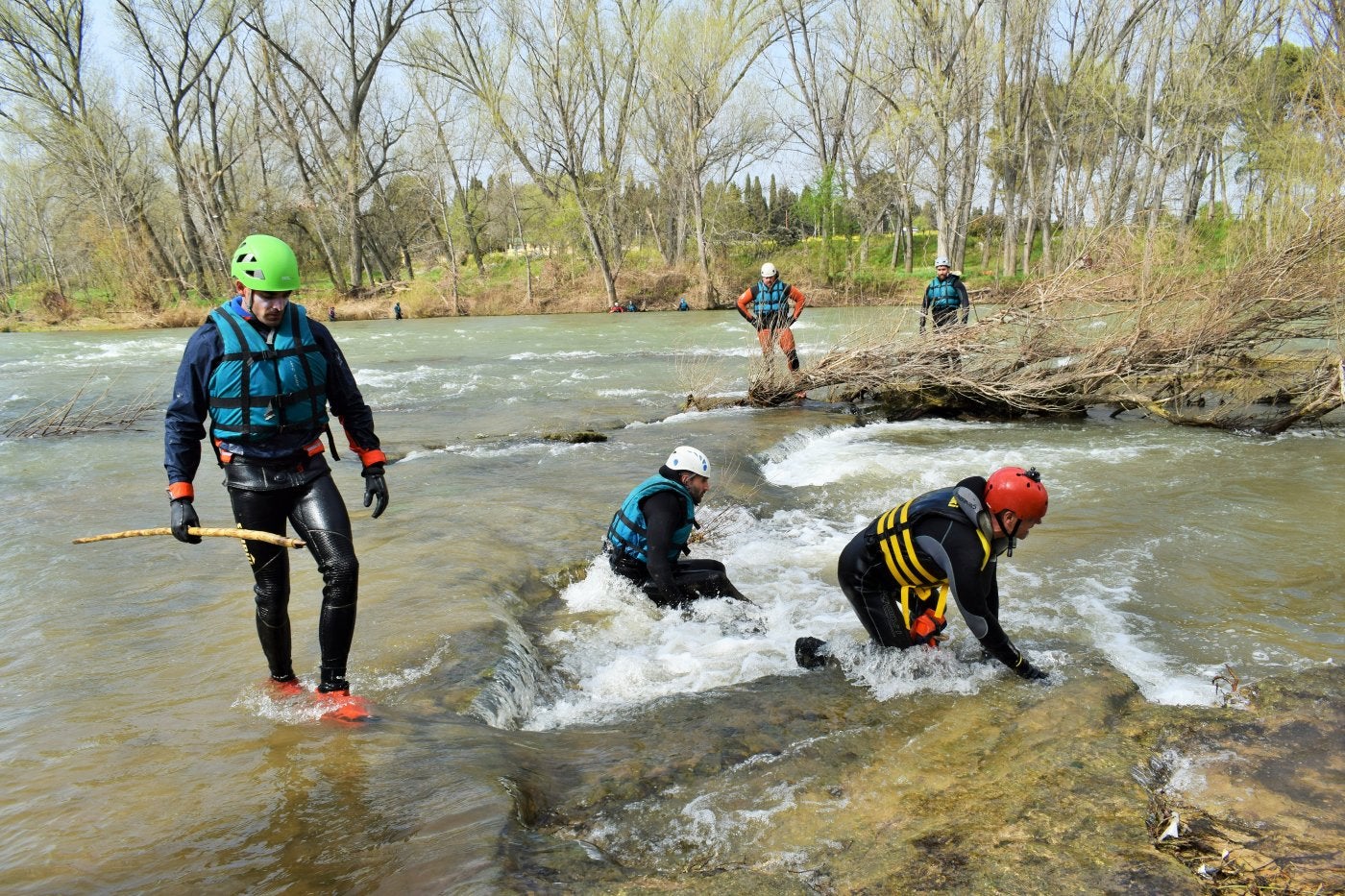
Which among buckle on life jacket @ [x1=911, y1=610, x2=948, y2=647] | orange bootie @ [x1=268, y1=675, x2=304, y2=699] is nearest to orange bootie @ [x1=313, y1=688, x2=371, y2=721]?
orange bootie @ [x1=268, y1=675, x2=304, y2=699]

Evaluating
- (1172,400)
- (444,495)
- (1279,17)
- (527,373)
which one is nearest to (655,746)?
(444,495)

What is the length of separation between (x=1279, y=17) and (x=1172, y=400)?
18932 millimetres

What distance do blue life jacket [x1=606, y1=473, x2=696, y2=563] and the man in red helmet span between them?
1069 millimetres

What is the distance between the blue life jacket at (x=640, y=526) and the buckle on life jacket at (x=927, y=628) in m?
1.60

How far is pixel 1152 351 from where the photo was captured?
11078 millimetres

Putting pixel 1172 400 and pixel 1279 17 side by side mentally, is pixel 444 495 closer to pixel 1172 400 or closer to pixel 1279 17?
pixel 1172 400

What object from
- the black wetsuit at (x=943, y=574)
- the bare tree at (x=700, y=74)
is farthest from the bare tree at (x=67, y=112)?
the black wetsuit at (x=943, y=574)

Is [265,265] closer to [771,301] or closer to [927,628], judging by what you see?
[927,628]

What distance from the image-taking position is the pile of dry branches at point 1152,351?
33.2 feet

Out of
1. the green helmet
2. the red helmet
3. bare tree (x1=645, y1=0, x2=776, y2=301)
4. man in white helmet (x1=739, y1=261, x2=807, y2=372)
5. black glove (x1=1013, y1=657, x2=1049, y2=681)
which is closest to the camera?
the green helmet

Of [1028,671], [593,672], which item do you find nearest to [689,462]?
[593,672]

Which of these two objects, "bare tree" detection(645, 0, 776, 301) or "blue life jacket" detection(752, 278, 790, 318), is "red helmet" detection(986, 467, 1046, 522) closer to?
"blue life jacket" detection(752, 278, 790, 318)

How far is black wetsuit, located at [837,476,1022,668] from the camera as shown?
13.8 feet

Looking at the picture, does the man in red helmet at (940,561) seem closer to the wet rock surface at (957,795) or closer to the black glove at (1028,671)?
the black glove at (1028,671)
